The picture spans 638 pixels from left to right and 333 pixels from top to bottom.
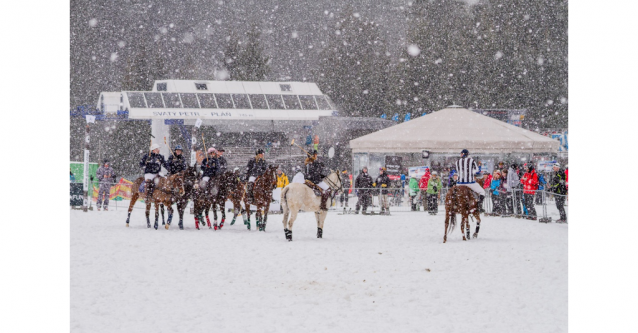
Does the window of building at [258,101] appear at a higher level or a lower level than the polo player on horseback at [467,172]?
higher

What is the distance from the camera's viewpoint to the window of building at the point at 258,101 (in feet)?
110

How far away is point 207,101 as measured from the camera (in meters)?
33.1

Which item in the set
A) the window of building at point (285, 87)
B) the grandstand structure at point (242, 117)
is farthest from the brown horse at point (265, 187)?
the window of building at point (285, 87)

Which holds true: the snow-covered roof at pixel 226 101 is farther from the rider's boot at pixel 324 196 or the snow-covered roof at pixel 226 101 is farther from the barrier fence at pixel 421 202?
the rider's boot at pixel 324 196

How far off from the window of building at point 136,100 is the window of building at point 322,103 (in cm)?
899

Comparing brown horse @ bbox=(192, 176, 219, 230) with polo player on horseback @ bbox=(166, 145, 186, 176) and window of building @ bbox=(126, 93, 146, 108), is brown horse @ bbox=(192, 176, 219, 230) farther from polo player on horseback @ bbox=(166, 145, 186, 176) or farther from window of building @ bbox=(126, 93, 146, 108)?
window of building @ bbox=(126, 93, 146, 108)

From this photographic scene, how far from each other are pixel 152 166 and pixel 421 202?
10.8m

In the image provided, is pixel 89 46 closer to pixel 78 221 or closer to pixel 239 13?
pixel 78 221

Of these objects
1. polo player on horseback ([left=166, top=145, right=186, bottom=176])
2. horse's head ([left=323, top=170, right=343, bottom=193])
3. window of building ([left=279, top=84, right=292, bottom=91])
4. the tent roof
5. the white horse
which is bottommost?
the white horse

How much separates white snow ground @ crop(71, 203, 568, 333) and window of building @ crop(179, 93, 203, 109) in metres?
19.6

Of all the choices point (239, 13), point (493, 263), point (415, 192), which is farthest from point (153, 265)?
point (239, 13)

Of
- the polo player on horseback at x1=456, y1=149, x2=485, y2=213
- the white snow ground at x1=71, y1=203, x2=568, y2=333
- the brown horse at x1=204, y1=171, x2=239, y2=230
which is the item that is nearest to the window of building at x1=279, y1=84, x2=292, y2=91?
the brown horse at x1=204, y1=171, x2=239, y2=230

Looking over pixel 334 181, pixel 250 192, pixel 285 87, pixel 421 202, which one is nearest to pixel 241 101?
pixel 285 87

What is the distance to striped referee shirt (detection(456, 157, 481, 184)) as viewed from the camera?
1198 centimetres
